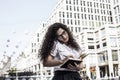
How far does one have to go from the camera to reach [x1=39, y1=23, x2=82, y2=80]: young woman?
359 cm

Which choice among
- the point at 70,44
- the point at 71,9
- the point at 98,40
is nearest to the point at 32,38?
the point at 71,9

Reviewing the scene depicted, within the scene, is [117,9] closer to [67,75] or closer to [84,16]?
[84,16]

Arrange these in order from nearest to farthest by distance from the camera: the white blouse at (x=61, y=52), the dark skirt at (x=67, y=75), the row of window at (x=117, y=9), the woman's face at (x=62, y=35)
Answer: the dark skirt at (x=67, y=75) < the white blouse at (x=61, y=52) < the woman's face at (x=62, y=35) < the row of window at (x=117, y=9)

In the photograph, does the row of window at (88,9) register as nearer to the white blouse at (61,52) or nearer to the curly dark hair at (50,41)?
the curly dark hair at (50,41)

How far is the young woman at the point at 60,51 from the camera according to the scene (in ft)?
11.8

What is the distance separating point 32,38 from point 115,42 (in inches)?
2039

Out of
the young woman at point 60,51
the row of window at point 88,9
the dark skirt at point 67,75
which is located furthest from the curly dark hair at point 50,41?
the row of window at point 88,9

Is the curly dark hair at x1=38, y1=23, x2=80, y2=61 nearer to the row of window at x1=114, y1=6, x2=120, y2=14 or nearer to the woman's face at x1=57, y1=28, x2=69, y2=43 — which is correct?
the woman's face at x1=57, y1=28, x2=69, y2=43

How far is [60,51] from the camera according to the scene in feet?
12.3

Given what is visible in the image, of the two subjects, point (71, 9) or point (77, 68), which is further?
point (71, 9)

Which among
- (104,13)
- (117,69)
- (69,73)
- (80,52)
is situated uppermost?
(104,13)

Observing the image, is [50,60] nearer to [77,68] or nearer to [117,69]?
[77,68]

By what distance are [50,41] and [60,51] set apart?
0.20 meters

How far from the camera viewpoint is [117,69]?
80.1m
